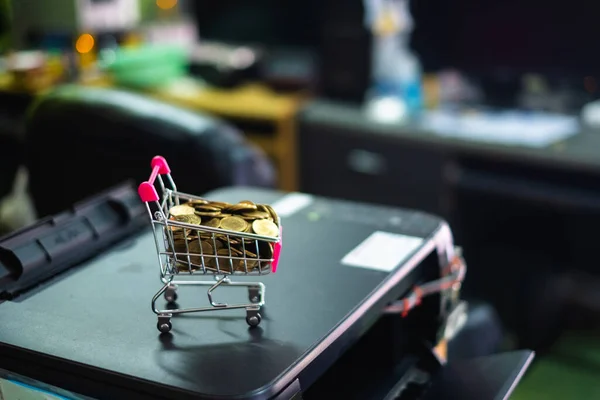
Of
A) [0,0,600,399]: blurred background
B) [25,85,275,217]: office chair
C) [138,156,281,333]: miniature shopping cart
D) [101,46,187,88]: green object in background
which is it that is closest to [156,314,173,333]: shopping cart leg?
[138,156,281,333]: miniature shopping cart

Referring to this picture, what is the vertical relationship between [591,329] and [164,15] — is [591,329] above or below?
below

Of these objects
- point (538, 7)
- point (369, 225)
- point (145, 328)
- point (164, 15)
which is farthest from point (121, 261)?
point (164, 15)

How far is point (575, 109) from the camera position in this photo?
224 cm

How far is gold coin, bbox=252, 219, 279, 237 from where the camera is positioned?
0.70 metres

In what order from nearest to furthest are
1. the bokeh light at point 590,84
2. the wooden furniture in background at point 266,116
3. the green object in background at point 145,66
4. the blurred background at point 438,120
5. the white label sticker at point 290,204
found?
the white label sticker at point 290,204 < the blurred background at point 438,120 < the bokeh light at point 590,84 < the wooden furniture in background at point 266,116 < the green object in background at point 145,66

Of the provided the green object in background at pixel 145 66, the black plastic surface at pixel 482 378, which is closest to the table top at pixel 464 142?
the green object in background at pixel 145 66

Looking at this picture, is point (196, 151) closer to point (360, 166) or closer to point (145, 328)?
point (145, 328)

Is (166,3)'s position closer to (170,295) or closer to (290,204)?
(290,204)

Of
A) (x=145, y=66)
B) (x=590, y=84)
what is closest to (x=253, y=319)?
(x=590, y=84)

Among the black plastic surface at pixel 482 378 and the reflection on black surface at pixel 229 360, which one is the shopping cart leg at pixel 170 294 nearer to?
the reflection on black surface at pixel 229 360

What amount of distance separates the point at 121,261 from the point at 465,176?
1404mm

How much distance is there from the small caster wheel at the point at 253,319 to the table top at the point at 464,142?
1372 millimetres

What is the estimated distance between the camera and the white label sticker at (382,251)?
0.82m

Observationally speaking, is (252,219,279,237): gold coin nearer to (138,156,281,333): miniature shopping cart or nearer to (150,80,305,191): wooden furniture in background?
(138,156,281,333): miniature shopping cart
